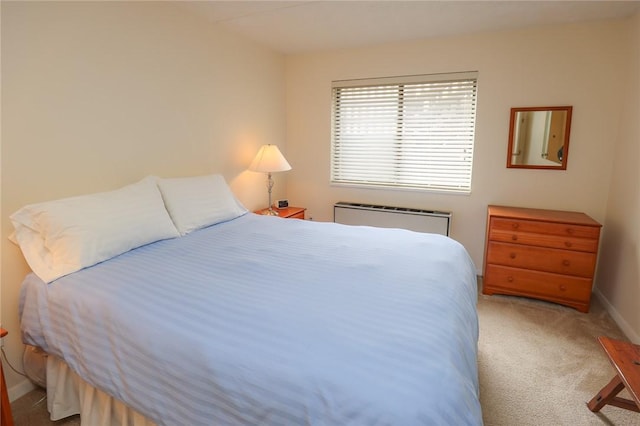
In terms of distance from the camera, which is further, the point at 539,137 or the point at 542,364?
the point at 539,137

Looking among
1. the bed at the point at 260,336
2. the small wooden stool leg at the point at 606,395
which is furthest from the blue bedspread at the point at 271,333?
the small wooden stool leg at the point at 606,395

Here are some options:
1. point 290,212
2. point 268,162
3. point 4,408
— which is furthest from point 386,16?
point 4,408

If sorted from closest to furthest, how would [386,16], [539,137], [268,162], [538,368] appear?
[538,368] < [386,16] < [539,137] < [268,162]

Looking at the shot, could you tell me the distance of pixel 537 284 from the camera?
2.89m

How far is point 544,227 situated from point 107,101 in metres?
3.44

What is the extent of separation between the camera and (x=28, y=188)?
5.97 ft

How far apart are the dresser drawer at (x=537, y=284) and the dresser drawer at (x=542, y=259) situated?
0.16ft

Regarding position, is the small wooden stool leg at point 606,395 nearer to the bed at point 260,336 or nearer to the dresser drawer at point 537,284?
the bed at point 260,336

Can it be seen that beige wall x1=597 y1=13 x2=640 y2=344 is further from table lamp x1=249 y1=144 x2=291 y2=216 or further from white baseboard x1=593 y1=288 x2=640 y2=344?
table lamp x1=249 y1=144 x2=291 y2=216

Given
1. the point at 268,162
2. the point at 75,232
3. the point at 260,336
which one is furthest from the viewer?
the point at 268,162

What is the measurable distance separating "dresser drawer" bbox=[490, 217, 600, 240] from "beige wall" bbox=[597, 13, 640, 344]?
0.23m

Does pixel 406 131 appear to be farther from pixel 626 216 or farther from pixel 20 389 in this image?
pixel 20 389

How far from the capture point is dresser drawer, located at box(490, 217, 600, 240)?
8.75 ft

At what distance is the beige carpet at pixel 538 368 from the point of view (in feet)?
5.67
